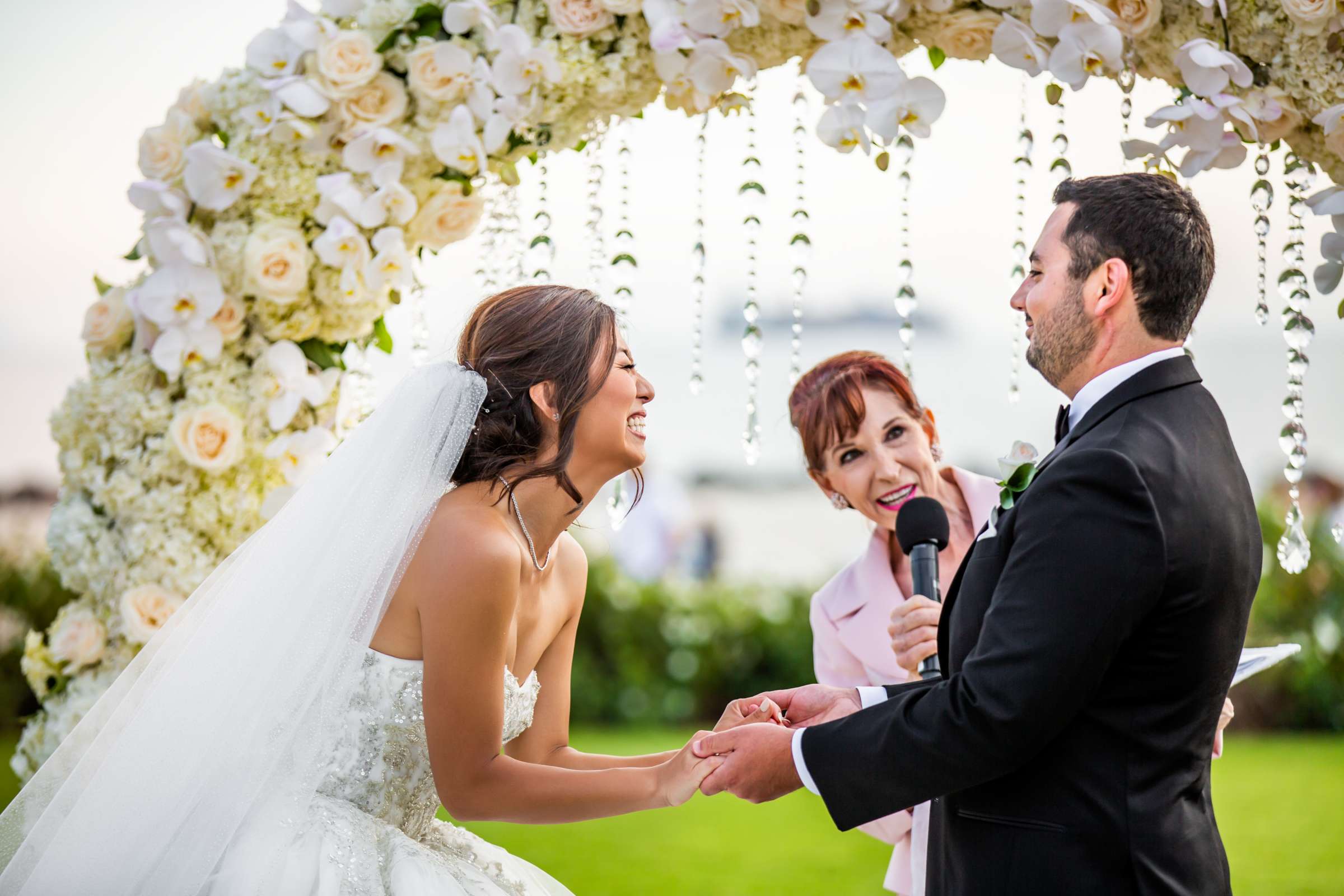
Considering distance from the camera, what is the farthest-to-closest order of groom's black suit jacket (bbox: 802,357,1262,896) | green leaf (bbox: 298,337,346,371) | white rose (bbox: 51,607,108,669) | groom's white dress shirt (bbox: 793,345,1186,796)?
green leaf (bbox: 298,337,346,371) → white rose (bbox: 51,607,108,669) → groom's white dress shirt (bbox: 793,345,1186,796) → groom's black suit jacket (bbox: 802,357,1262,896)

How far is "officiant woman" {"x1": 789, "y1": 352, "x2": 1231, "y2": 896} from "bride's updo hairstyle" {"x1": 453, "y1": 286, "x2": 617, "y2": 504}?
99 centimetres

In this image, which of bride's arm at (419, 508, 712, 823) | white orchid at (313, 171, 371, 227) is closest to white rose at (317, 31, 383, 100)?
white orchid at (313, 171, 371, 227)

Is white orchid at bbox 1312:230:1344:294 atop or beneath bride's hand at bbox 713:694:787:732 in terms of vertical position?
atop

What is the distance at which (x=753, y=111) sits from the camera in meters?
2.90

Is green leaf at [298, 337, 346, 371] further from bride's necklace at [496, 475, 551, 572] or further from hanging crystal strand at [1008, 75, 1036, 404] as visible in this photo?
hanging crystal strand at [1008, 75, 1036, 404]

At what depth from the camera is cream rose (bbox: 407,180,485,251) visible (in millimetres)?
3111

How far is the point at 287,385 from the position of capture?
10.3ft

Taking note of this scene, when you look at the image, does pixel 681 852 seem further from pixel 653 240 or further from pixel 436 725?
pixel 436 725

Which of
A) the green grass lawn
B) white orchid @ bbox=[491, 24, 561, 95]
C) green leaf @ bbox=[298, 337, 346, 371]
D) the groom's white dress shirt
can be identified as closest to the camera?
the groom's white dress shirt

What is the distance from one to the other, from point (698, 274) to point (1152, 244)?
3.75 feet

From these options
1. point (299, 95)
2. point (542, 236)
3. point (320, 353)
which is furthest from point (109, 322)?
point (542, 236)

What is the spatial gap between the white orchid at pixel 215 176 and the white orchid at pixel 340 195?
0.20 m

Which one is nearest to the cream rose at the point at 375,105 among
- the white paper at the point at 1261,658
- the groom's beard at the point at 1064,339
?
the groom's beard at the point at 1064,339

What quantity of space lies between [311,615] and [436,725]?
0.38 m
